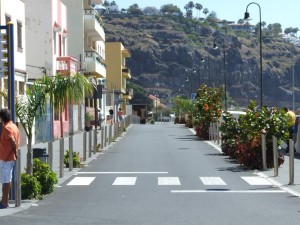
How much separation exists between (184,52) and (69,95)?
589 ft

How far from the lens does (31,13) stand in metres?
45.1

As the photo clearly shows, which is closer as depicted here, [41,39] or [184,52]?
[41,39]

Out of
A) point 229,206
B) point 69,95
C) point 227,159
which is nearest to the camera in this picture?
point 229,206

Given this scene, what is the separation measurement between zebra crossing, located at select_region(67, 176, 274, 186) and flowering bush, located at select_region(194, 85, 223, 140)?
24.7m

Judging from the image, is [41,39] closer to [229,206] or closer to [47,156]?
[47,156]

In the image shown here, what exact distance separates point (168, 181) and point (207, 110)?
89.8ft

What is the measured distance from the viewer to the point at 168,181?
21.0 meters

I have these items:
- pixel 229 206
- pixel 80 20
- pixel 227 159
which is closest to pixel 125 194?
pixel 229 206

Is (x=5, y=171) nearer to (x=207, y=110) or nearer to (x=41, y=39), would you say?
(x=41, y=39)

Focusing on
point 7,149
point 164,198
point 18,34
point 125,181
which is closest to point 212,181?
point 125,181

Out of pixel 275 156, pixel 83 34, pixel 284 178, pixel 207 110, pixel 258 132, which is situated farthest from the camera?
pixel 83 34

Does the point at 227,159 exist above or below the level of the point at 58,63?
below

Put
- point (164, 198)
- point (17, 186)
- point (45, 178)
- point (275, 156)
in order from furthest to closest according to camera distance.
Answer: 1. point (275, 156)
2. point (45, 178)
3. point (164, 198)
4. point (17, 186)

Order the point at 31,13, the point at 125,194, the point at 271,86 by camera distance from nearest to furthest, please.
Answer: the point at 125,194
the point at 31,13
the point at 271,86
